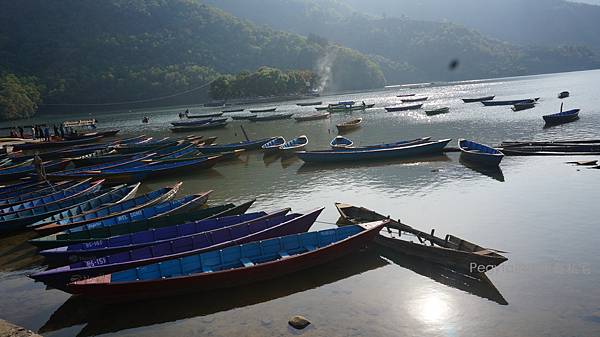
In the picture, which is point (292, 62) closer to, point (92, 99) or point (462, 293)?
point (92, 99)

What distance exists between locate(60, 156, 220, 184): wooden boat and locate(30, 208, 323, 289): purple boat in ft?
55.4

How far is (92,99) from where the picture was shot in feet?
469

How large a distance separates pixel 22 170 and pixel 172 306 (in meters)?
30.1

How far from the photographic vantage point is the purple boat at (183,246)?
1268 centimetres

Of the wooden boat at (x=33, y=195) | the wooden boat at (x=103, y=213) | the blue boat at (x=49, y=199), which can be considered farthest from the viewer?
the wooden boat at (x=33, y=195)

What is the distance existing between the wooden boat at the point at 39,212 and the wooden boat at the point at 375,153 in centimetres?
1573

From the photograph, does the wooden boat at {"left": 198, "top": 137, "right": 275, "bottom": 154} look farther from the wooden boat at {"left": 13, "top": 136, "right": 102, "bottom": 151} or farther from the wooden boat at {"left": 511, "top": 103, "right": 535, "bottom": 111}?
the wooden boat at {"left": 511, "top": 103, "right": 535, "bottom": 111}

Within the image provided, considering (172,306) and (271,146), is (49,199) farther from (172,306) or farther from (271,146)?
(271,146)

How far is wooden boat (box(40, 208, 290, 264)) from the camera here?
14.3 m

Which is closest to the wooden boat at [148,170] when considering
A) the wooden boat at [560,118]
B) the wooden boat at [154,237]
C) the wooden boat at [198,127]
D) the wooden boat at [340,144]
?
the wooden boat at [340,144]

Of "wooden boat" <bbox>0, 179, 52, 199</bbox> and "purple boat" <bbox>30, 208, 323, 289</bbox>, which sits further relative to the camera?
"wooden boat" <bbox>0, 179, 52, 199</bbox>

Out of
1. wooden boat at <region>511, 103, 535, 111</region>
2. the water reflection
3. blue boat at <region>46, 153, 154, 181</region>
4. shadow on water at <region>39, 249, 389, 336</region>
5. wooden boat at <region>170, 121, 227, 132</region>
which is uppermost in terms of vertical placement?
wooden boat at <region>511, 103, 535, 111</region>

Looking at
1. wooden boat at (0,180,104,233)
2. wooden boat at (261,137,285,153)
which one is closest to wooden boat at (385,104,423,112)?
wooden boat at (261,137,285,153)

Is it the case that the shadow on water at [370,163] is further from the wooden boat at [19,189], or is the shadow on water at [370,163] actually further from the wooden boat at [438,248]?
the wooden boat at [19,189]
